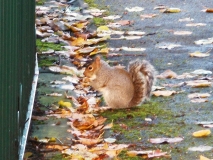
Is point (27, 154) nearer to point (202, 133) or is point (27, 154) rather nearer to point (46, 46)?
point (202, 133)

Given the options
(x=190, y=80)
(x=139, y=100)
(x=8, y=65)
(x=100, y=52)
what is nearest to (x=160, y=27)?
(x=100, y=52)

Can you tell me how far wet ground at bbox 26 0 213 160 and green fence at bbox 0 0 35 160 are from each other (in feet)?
1.95

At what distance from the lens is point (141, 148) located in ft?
16.6

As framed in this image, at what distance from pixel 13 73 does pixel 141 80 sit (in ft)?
6.69

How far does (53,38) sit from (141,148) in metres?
3.46

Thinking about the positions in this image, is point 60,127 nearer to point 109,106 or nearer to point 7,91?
point 109,106

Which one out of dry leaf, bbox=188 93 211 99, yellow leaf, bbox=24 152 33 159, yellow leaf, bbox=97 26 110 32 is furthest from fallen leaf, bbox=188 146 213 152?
yellow leaf, bbox=97 26 110 32

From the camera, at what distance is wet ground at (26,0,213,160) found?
5.29 m

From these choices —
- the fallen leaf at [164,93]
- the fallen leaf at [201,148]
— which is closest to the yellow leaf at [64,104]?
the fallen leaf at [164,93]

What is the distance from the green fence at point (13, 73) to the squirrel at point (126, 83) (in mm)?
838

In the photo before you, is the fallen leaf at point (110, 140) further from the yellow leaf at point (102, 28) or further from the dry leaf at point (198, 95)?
the yellow leaf at point (102, 28)

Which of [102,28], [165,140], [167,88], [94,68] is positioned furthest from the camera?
[102,28]

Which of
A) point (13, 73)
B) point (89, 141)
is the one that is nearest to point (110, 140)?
point (89, 141)

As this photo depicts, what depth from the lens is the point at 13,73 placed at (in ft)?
13.7
